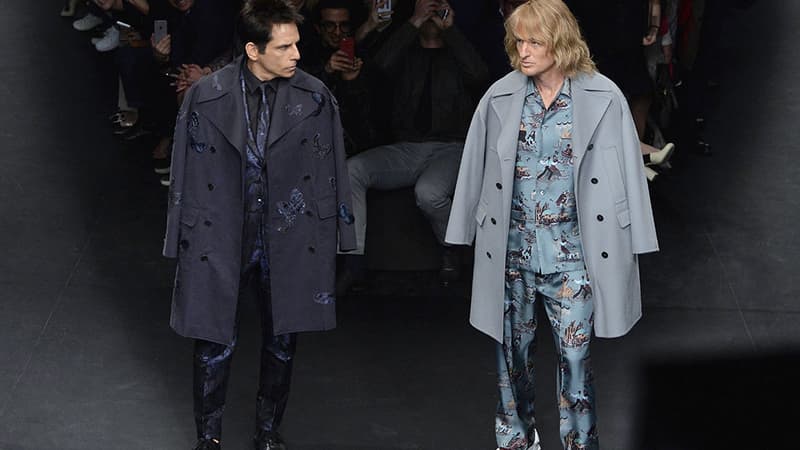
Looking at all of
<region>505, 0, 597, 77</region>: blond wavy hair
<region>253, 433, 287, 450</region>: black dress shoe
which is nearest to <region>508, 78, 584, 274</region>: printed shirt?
<region>505, 0, 597, 77</region>: blond wavy hair

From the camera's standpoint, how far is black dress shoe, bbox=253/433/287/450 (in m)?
6.83

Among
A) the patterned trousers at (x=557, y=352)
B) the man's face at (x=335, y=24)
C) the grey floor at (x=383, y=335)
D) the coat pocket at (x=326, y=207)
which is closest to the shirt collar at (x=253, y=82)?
the coat pocket at (x=326, y=207)

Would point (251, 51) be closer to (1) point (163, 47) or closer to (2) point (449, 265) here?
(2) point (449, 265)

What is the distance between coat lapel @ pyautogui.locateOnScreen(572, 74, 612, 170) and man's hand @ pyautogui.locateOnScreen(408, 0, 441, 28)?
2.33 metres

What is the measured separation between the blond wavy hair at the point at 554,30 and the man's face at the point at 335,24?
2596mm

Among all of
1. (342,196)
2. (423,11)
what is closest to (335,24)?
(423,11)

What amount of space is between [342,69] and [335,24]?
326mm

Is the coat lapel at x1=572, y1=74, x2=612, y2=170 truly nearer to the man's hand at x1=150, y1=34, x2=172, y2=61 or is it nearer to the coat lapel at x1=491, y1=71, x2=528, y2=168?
the coat lapel at x1=491, y1=71, x2=528, y2=168

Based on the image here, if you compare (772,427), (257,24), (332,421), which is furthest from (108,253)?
(772,427)

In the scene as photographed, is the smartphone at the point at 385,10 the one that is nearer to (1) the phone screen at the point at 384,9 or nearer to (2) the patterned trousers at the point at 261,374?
(1) the phone screen at the point at 384,9

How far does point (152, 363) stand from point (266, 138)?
173 cm

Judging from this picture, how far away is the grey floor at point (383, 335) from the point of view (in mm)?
7109

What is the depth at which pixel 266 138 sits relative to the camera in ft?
20.9

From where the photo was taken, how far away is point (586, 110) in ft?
20.3
